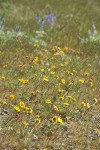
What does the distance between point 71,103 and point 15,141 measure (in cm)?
150

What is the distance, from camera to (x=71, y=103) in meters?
6.41

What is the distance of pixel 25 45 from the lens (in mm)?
9117

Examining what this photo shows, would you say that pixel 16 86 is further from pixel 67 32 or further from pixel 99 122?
pixel 67 32

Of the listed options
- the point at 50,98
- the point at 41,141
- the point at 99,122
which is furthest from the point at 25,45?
the point at 41,141

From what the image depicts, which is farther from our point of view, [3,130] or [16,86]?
[16,86]

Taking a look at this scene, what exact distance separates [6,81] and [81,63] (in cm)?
211

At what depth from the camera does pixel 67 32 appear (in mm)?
11180

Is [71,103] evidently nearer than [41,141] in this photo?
No

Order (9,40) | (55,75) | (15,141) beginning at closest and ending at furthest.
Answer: (15,141), (55,75), (9,40)

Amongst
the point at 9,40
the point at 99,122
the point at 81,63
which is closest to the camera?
the point at 99,122

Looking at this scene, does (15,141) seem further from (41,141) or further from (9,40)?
(9,40)

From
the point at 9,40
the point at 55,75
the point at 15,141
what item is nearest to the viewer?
the point at 15,141

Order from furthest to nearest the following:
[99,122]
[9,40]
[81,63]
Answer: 1. [9,40]
2. [81,63]
3. [99,122]

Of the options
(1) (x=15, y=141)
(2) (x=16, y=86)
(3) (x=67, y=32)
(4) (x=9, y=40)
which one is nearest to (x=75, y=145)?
(1) (x=15, y=141)
